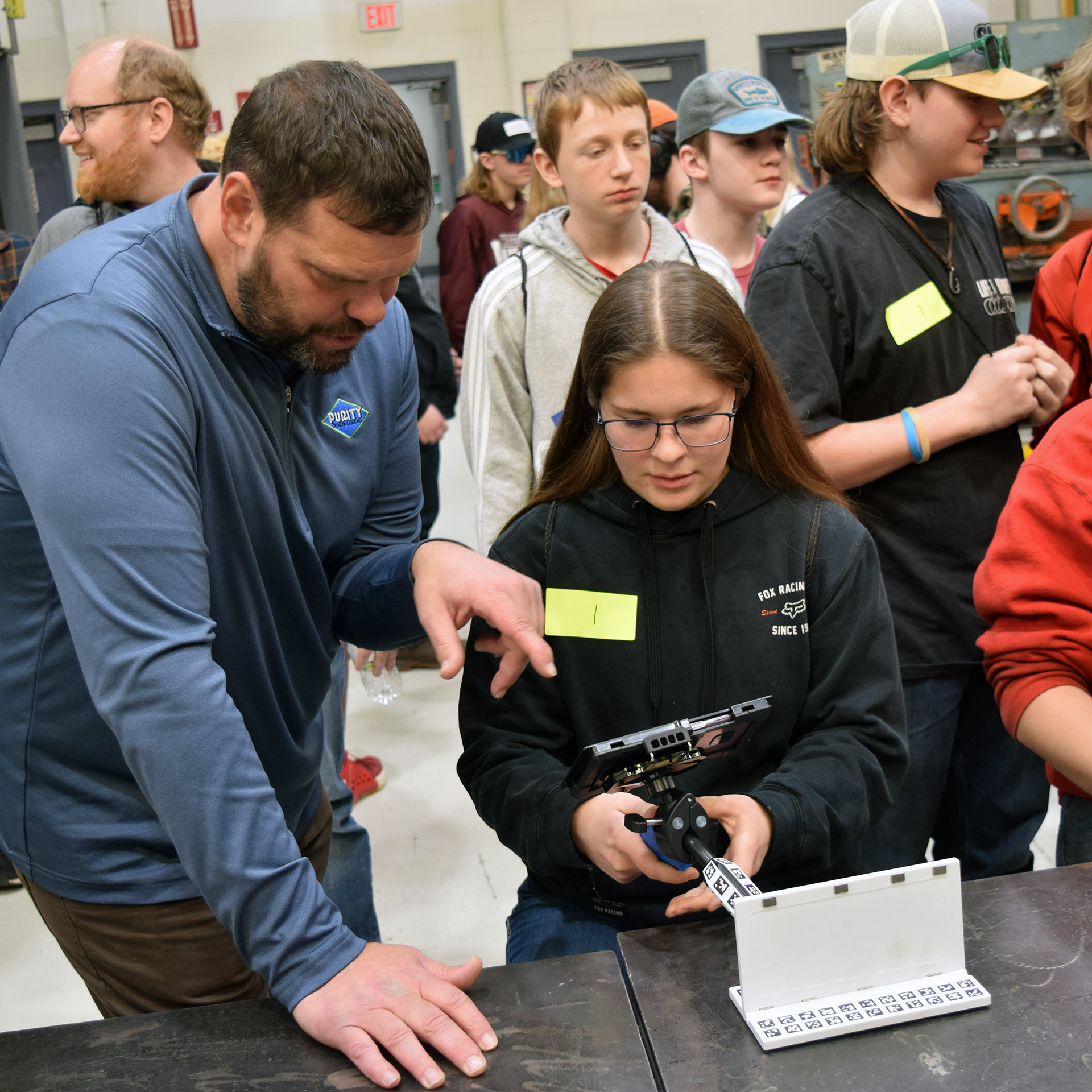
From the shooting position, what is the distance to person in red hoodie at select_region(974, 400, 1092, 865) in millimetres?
1251

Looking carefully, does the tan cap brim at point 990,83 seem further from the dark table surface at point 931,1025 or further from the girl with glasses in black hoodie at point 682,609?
the dark table surface at point 931,1025

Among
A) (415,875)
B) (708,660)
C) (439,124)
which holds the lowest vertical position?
(415,875)

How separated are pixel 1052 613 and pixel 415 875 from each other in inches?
68.6

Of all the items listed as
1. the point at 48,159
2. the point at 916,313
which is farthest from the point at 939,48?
the point at 48,159

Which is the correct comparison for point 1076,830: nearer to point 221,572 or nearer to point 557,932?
point 557,932

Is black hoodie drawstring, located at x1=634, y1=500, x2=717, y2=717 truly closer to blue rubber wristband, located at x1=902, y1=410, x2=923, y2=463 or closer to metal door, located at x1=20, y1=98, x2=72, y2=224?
blue rubber wristband, located at x1=902, y1=410, x2=923, y2=463

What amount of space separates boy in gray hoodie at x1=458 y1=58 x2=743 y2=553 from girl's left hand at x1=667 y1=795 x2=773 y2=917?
0.88 meters

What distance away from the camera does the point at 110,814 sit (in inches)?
41.9

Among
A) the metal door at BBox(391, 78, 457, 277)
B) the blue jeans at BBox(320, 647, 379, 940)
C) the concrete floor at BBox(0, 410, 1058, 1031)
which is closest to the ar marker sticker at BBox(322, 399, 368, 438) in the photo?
the blue jeans at BBox(320, 647, 379, 940)

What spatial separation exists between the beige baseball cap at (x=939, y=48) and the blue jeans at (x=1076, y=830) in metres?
1.02

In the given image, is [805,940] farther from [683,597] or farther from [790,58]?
[790,58]

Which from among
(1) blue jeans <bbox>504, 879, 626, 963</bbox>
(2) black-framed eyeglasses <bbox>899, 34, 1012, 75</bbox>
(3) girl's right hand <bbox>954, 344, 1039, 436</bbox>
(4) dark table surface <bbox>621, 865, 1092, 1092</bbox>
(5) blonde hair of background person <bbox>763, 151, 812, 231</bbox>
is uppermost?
(2) black-framed eyeglasses <bbox>899, 34, 1012, 75</bbox>

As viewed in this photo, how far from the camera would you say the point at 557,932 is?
4.18 feet

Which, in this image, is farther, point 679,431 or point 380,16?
point 380,16
